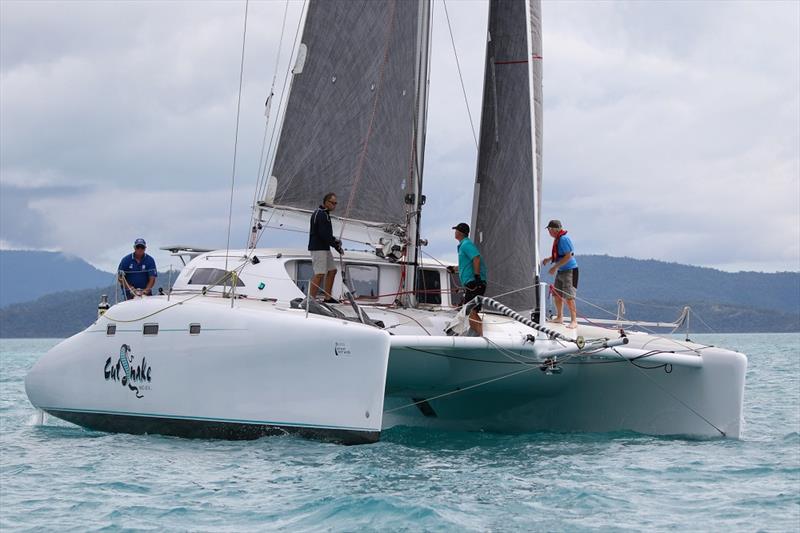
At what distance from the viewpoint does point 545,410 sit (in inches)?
442

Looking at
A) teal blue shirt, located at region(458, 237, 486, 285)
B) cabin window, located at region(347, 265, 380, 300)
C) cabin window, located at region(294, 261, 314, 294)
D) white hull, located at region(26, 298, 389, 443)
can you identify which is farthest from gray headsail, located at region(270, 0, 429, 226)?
white hull, located at region(26, 298, 389, 443)

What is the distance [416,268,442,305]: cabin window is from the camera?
11491 mm

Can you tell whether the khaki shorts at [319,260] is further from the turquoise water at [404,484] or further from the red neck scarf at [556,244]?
the red neck scarf at [556,244]

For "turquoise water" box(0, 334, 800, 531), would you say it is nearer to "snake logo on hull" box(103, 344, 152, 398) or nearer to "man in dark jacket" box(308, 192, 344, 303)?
"snake logo on hull" box(103, 344, 152, 398)

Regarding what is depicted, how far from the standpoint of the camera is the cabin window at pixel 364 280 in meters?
11.2

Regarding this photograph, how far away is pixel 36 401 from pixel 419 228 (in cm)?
462

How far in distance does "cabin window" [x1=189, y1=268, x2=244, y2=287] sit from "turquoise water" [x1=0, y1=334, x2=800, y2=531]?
185 centimetres

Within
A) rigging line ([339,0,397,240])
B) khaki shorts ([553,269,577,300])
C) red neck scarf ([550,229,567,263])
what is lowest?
khaki shorts ([553,269,577,300])

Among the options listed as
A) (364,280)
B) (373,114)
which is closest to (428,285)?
(364,280)

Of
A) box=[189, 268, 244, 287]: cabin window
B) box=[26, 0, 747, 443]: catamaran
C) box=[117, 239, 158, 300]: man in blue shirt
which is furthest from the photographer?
box=[117, 239, 158, 300]: man in blue shirt

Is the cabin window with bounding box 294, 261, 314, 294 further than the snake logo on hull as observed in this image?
Yes

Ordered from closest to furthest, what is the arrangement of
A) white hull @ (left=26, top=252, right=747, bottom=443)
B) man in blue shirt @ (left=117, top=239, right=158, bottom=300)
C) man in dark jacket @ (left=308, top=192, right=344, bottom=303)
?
white hull @ (left=26, top=252, right=747, bottom=443), man in dark jacket @ (left=308, top=192, right=344, bottom=303), man in blue shirt @ (left=117, top=239, right=158, bottom=300)

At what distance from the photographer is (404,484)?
7.51m

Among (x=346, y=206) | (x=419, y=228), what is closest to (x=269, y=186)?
(x=346, y=206)
